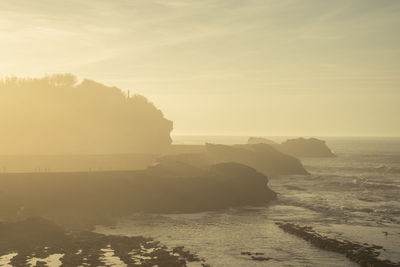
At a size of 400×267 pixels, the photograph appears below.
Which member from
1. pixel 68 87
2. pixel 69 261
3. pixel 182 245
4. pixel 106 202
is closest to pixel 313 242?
pixel 182 245

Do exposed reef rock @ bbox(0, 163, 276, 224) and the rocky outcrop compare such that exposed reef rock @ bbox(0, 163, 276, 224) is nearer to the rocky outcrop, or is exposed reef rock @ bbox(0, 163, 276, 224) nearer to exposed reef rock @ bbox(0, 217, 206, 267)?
exposed reef rock @ bbox(0, 217, 206, 267)

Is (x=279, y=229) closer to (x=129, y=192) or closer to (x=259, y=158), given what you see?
(x=129, y=192)

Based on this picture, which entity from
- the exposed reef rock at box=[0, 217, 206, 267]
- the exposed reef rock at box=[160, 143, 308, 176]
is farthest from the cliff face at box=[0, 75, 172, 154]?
the exposed reef rock at box=[0, 217, 206, 267]

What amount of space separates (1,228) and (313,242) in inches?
1263

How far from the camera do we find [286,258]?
39.1 meters

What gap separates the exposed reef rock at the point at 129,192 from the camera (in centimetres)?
5669

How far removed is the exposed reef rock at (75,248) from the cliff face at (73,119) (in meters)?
75.9

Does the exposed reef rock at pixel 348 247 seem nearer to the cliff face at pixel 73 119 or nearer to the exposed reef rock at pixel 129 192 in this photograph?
the exposed reef rock at pixel 129 192

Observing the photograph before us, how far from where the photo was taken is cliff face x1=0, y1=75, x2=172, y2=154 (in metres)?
117

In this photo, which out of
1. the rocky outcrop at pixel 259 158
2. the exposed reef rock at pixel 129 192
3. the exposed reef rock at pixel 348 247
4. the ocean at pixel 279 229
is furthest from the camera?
the rocky outcrop at pixel 259 158

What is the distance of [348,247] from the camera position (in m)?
41.8

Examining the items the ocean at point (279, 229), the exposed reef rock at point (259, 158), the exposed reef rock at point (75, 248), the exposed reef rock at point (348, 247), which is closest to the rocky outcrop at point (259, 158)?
the exposed reef rock at point (259, 158)

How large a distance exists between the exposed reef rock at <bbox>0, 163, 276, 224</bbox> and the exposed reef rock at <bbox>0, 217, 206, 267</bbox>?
768cm

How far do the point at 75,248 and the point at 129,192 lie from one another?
77.8 ft
